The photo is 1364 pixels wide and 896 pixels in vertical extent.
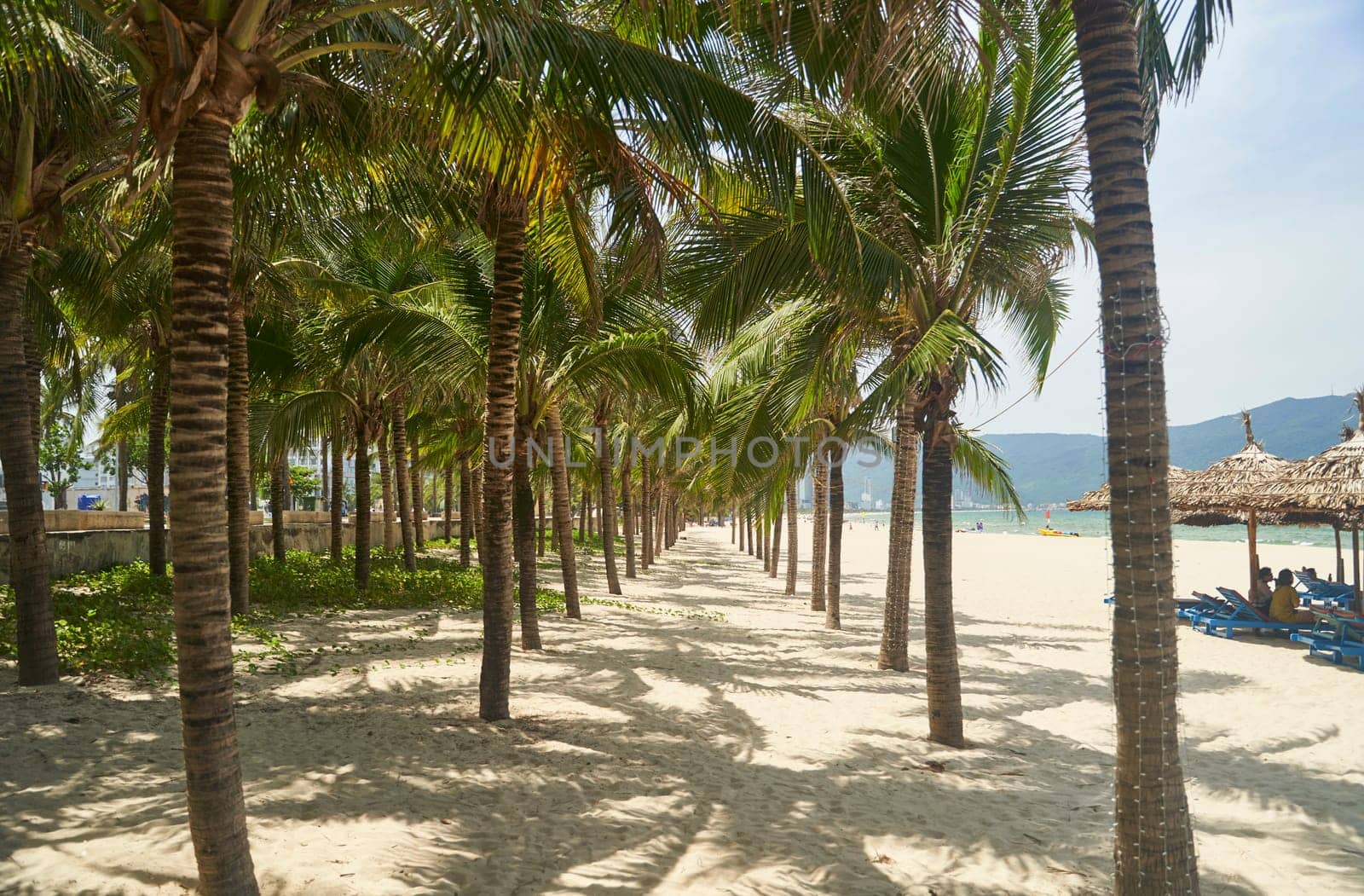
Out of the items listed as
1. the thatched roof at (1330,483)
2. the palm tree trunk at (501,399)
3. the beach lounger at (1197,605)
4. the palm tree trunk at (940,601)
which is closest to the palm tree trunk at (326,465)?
the palm tree trunk at (501,399)

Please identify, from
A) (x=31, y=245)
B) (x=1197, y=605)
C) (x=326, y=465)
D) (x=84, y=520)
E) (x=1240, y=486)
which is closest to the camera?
(x=31, y=245)

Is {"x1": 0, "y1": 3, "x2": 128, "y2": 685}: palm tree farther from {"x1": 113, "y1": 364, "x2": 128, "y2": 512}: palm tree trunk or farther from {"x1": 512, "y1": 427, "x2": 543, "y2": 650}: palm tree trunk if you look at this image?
{"x1": 113, "y1": 364, "x2": 128, "y2": 512}: palm tree trunk

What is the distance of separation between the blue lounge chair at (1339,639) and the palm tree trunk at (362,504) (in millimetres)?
14401

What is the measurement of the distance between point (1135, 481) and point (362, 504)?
13586mm

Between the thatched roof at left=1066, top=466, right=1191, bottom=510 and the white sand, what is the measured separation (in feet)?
22.1

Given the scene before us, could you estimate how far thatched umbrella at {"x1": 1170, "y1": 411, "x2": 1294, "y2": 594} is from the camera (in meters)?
15.1

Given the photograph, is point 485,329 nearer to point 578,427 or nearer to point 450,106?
point 450,106

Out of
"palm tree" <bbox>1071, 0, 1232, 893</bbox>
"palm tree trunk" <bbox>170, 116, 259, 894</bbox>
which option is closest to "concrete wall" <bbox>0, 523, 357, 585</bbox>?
"palm tree trunk" <bbox>170, 116, 259, 894</bbox>

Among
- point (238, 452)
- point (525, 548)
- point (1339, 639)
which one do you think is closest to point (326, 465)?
point (238, 452)

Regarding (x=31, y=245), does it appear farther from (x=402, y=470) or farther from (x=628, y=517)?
(x=628, y=517)

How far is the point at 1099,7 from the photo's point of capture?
3811 mm

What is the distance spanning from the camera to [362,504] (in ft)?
49.1

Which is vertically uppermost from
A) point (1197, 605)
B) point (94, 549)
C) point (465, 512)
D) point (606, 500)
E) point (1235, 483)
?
point (1235, 483)

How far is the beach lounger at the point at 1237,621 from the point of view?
13.1 metres
